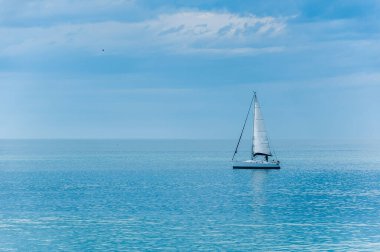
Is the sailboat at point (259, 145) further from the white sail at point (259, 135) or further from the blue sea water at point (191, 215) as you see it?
the blue sea water at point (191, 215)

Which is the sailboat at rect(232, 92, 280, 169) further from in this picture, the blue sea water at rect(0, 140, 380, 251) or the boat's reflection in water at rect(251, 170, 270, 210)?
the blue sea water at rect(0, 140, 380, 251)

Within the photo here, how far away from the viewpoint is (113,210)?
2995 inches

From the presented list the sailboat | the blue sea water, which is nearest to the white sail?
the sailboat

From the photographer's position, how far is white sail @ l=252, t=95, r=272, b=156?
5295 inches

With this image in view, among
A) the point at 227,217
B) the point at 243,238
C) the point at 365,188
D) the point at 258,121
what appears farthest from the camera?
the point at 258,121

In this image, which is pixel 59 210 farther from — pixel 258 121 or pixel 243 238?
pixel 258 121

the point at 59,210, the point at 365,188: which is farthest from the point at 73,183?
the point at 365,188

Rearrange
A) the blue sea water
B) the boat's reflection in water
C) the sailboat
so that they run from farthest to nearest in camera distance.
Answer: the sailboat, the boat's reflection in water, the blue sea water

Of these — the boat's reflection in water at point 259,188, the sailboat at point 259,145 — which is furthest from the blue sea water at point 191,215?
the sailboat at point 259,145

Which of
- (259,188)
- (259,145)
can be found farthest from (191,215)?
(259,145)

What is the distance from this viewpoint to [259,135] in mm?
135750

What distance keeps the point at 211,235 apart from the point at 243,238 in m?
2.99

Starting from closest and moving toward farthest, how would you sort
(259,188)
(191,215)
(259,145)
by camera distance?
1. (191,215)
2. (259,188)
3. (259,145)

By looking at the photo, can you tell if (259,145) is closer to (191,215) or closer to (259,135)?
(259,135)
